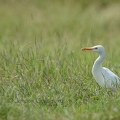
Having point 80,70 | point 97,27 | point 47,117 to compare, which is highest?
point 97,27

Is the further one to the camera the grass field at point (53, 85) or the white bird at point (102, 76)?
the white bird at point (102, 76)

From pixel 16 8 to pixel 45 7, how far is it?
0.90 m

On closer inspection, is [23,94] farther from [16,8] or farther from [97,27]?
[16,8]

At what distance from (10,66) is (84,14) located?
6918 mm

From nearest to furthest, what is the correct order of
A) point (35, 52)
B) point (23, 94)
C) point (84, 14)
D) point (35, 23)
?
point (23, 94) → point (35, 52) → point (35, 23) → point (84, 14)

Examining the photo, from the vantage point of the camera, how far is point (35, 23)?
13070 mm

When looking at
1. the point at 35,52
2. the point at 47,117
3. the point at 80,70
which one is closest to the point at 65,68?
the point at 80,70

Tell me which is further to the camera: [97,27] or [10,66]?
[97,27]

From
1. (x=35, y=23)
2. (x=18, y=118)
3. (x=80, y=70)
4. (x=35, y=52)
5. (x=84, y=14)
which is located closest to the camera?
(x=18, y=118)

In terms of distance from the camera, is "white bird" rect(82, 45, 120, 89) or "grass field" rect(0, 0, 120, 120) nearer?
"grass field" rect(0, 0, 120, 120)

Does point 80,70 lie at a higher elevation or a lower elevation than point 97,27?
lower

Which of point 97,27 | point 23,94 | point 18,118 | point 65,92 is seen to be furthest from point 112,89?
point 97,27

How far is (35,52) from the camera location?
8148mm

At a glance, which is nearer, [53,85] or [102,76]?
[53,85]
